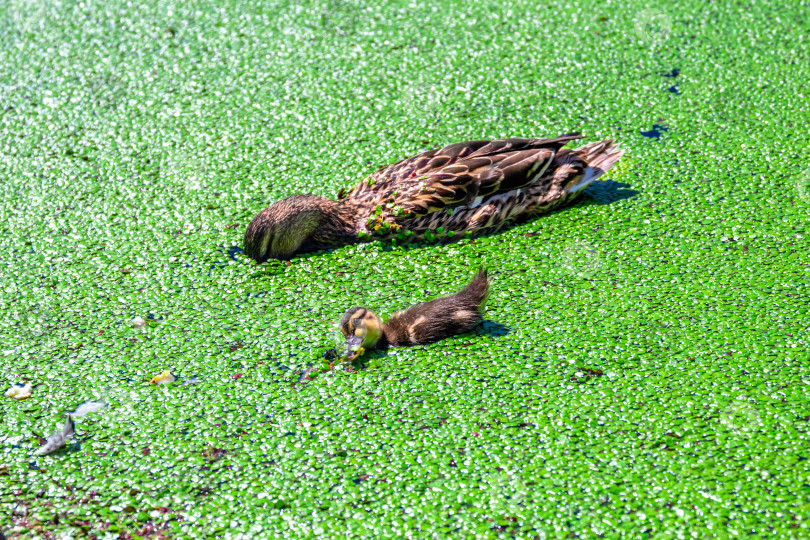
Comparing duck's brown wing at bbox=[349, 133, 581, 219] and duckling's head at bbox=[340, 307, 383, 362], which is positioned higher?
duck's brown wing at bbox=[349, 133, 581, 219]

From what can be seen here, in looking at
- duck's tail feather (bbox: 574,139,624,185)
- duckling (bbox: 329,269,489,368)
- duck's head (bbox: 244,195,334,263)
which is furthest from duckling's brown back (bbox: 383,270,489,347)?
duck's tail feather (bbox: 574,139,624,185)

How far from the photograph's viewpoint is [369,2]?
620cm

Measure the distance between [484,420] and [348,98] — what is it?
Result: 2.99 metres

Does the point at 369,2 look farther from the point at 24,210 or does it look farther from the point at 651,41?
the point at 24,210

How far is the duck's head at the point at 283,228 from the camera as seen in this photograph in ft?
13.4

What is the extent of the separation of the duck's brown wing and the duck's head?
31 centimetres

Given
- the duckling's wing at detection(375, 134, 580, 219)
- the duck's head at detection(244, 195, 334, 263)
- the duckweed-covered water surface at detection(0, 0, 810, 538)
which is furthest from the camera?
the duckling's wing at detection(375, 134, 580, 219)

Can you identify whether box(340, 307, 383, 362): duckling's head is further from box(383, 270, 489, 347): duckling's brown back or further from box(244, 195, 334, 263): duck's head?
box(244, 195, 334, 263): duck's head

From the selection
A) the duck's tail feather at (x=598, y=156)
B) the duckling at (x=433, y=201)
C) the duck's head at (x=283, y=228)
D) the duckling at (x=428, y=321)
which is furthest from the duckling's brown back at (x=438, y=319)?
the duck's tail feather at (x=598, y=156)

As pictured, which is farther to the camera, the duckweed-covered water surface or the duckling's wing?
the duckling's wing

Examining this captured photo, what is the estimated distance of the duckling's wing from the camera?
4.20m

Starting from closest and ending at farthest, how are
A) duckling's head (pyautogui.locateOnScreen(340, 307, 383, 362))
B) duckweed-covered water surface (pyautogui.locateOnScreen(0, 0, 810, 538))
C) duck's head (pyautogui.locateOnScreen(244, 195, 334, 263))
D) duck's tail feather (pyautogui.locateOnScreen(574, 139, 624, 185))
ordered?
duckweed-covered water surface (pyautogui.locateOnScreen(0, 0, 810, 538)), duckling's head (pyautogui.locateOnScreen(340, 307, 383, 362)), duck's head (pyautogui.locateOnScreen(244, 195, 334, 263)), duck's tail feather (pyautogui.locateOnScreen(574, 139, 624, 185))

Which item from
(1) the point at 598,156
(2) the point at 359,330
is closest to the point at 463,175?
(1) the point at 598,156

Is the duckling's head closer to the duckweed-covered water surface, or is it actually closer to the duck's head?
the duckweed-covered water surface
